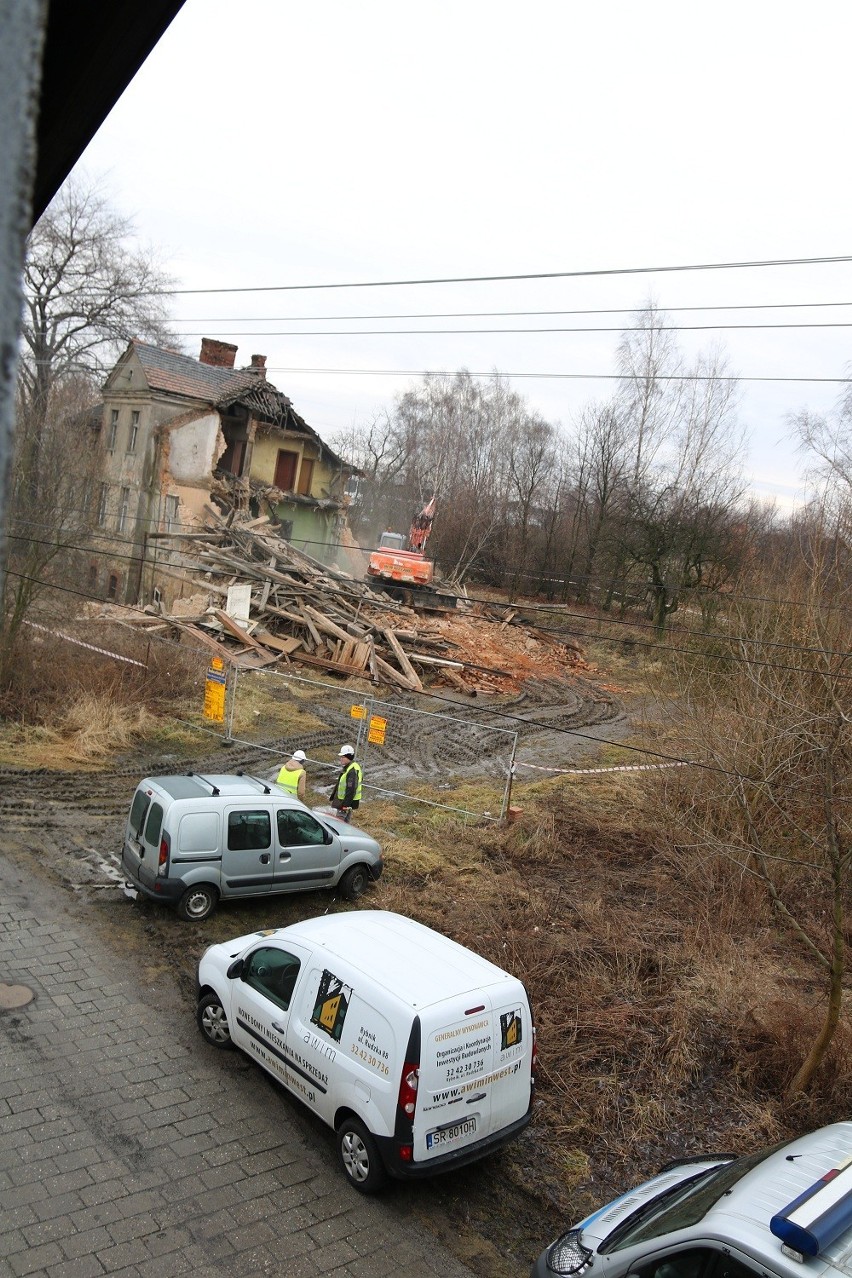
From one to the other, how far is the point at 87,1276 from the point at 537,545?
49.8 meters

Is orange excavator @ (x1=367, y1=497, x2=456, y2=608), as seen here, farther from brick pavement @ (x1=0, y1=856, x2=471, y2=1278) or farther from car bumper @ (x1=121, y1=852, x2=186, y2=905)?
brick pavement @ (x1=0, y1=856, x2=471, y2=1278)

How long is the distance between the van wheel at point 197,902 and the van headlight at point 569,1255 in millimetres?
6372

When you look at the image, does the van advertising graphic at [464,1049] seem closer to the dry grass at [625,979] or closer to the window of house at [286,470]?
the dry grass at [625,979]

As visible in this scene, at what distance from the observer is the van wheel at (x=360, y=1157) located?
6688 millimetres

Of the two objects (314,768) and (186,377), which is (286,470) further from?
(314,768)

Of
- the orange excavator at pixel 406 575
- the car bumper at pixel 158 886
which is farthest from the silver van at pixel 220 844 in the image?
the orange excavator at pixel 406 575

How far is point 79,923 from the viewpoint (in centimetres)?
1068

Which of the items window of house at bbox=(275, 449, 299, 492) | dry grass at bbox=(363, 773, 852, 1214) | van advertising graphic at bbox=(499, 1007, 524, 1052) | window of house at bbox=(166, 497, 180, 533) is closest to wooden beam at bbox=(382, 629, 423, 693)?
dry grass at bbox=(363, 773, 852, 1214)

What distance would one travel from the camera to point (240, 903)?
11.9 metres

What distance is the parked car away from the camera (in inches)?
178

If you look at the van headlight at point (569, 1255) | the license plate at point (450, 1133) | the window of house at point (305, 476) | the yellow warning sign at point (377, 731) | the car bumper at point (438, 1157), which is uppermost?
the window of house at point (305, 476)

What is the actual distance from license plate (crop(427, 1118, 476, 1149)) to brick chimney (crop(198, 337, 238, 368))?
3980cm

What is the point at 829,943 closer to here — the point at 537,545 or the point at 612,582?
the point at 612,582

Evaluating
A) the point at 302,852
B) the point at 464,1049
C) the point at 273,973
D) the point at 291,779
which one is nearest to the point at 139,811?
the point at 302,852
